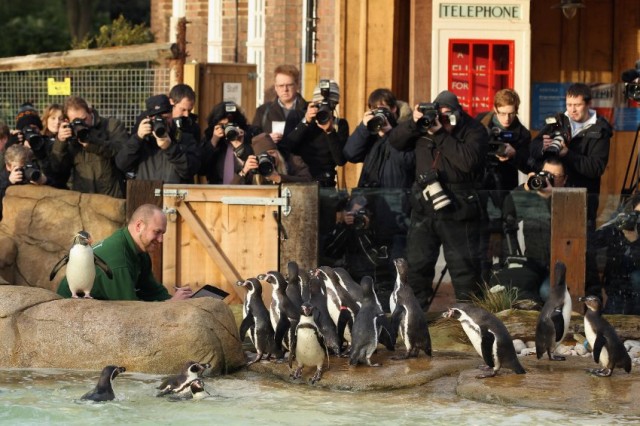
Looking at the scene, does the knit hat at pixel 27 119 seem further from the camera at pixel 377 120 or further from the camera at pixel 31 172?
the camera at pixel 377 120

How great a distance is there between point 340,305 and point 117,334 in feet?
5.84

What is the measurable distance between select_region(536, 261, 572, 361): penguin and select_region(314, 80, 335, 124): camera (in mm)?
3066

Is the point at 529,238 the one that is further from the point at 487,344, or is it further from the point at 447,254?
the point at 487,344

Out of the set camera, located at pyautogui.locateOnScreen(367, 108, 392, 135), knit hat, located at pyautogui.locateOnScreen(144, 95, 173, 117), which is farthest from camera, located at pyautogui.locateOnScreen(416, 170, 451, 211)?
knit hat, located at pyautogui.locateOnScreen(144, 95, 173, 117)

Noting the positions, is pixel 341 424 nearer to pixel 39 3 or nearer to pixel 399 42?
pixel 399 42

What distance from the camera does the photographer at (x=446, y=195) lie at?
12.8 meters

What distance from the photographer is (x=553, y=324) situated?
11336 mm

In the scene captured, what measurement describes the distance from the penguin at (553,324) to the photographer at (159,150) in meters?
3.82

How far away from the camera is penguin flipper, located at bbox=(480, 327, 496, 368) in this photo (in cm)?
1075

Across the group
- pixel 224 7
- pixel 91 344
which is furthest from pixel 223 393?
pixel 224 7

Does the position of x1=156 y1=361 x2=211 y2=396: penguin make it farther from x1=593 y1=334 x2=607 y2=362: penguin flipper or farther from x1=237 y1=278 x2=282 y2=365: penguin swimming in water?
x1=593 y1=334 x2=607 y2=362: penguin flipper

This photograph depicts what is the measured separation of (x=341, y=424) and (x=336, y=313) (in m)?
2.10

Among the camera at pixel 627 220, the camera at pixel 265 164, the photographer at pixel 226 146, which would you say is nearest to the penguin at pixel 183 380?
the camera at pixel 265 164

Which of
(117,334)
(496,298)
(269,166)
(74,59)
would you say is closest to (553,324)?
(496,298)
